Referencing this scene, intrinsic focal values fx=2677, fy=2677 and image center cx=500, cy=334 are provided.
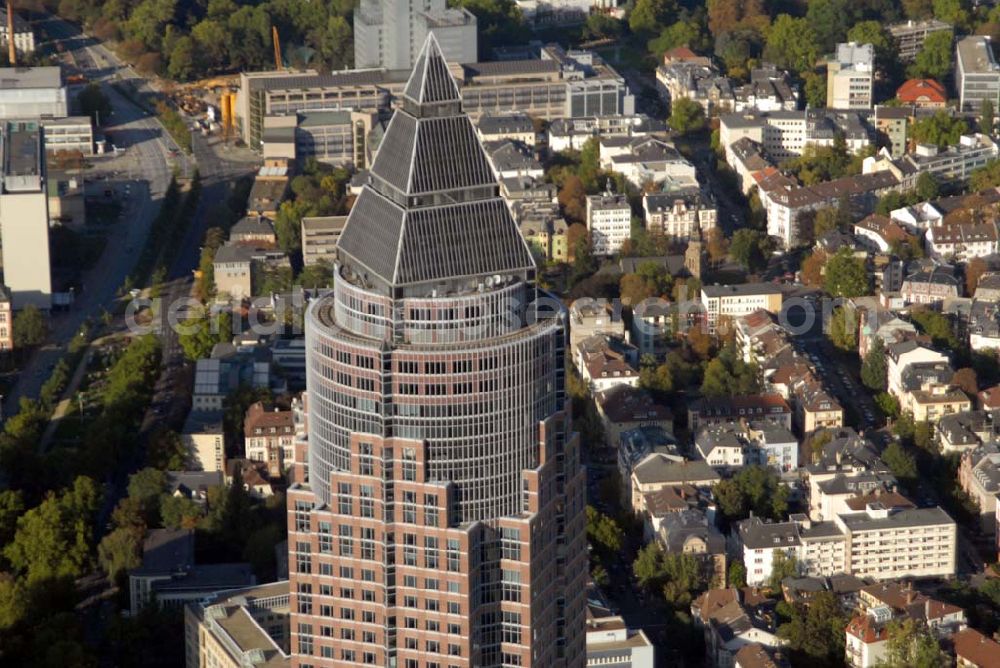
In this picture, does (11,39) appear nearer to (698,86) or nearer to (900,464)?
(698,86)

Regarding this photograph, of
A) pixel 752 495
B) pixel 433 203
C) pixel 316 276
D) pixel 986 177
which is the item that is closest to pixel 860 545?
pixel 752 495

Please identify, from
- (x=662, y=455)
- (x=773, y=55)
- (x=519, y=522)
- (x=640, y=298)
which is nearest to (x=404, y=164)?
(x=519, y=522)

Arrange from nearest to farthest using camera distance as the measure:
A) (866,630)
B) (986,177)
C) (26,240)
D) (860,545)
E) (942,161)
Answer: (866,630), (860,545), (26,240), (986,177), (942,161)

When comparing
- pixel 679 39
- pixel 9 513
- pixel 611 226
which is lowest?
pixel 9 513

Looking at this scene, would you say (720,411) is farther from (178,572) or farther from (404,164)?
(404,164)

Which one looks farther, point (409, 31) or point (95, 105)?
point (409, 31)

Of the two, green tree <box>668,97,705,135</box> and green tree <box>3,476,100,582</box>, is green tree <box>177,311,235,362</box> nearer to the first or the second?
green tree <box>3,476,100,582</box>

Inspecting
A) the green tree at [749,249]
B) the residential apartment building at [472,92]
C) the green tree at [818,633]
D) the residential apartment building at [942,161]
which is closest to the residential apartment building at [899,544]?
the green tree at [818,633]
